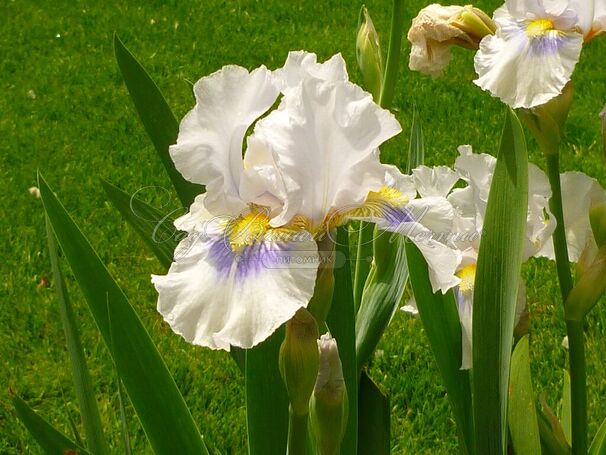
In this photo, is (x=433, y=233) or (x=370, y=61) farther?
(x=370, y=61)

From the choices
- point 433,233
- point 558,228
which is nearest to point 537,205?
point 558,228

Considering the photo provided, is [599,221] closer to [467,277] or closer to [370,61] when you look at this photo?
[467,277]

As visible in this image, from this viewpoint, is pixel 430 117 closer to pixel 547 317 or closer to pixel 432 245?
pixel 547 317

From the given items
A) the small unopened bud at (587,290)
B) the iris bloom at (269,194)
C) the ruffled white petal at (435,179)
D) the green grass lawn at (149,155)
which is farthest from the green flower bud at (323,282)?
the green grass lawn at (149,155)

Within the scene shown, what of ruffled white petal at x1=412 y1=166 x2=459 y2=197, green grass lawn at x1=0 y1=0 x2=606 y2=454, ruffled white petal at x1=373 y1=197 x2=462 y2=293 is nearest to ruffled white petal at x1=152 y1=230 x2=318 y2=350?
ruffled white petal at x1=373 y1=197 x2=462 y2=293

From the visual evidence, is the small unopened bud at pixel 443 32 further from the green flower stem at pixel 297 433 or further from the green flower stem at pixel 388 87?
the green flower stem at pixel 297 433

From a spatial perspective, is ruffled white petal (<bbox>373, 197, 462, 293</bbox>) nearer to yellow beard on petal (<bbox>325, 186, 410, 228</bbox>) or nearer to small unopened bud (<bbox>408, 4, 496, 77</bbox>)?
yellow beard on petal (<bbox>325, 186, 410, 228</bbox>)
